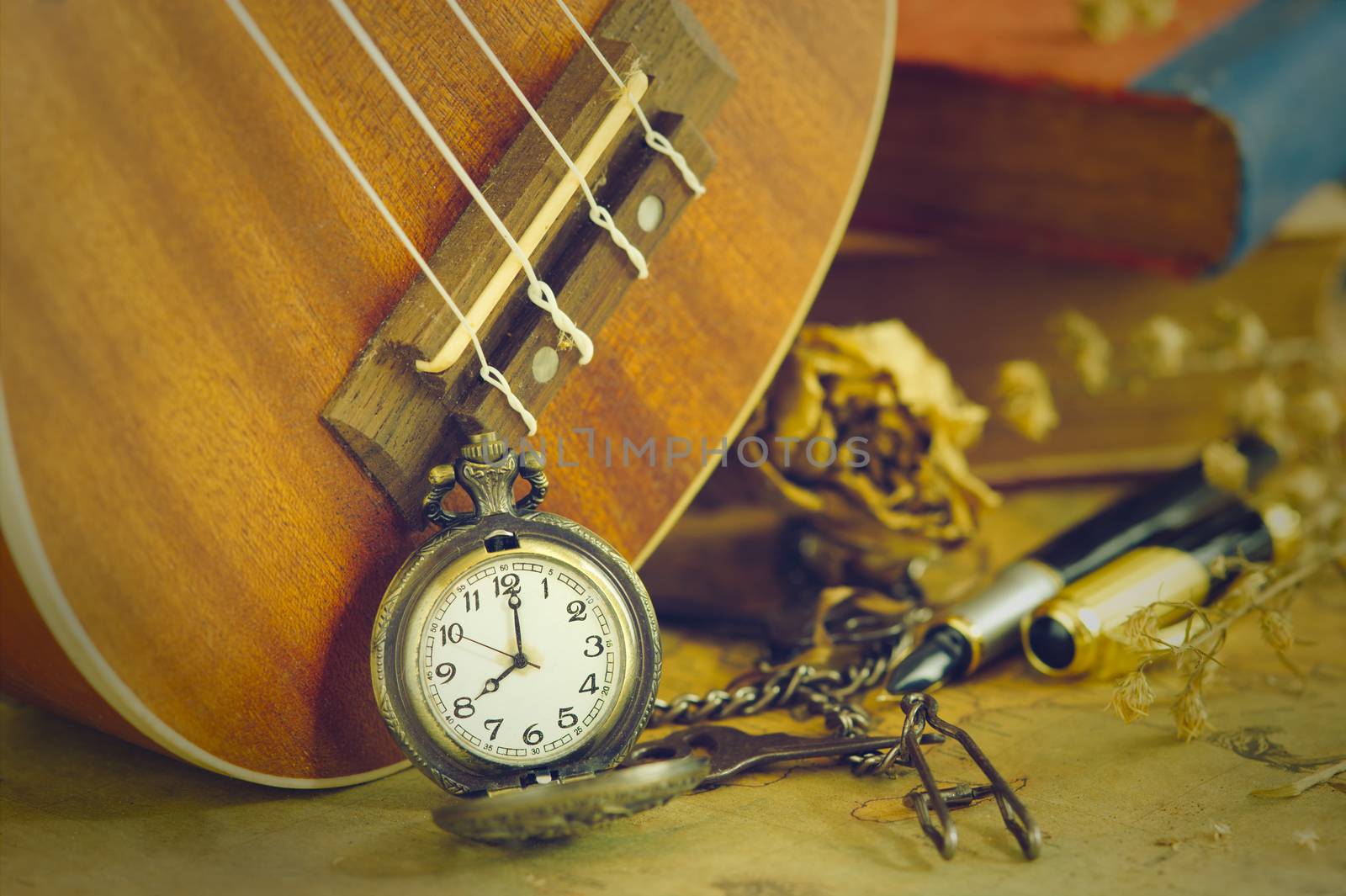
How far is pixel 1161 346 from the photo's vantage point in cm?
148

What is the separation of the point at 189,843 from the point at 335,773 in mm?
114

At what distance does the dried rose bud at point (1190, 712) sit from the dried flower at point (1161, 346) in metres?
0.56

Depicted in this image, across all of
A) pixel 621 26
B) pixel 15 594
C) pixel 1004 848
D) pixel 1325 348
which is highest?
pixel 1325 348

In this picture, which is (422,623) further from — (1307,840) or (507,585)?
(1307,840)

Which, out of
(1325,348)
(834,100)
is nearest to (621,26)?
(834,100)

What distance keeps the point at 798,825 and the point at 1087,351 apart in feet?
2.58

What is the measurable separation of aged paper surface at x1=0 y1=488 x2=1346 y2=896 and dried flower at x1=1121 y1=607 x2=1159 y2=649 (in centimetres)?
9

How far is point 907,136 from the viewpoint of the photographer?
64.7 inches

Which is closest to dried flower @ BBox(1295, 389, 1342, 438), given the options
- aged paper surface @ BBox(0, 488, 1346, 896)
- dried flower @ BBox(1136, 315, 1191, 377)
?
dried flower @ BBox(1136, 315, 1191, 377)

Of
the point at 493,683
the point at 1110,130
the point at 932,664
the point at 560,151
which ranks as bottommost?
the point at 493,683

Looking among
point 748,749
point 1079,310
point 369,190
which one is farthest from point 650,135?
point 1079,310

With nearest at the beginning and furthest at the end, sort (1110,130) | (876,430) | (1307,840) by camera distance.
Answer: (1307,840), (876,430), (1110,130)

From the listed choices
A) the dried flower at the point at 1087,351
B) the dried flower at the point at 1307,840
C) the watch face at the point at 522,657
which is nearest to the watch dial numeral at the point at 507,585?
the watch face at the point at 522,657

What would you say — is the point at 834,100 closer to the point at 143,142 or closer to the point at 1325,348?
the point at 143,142
